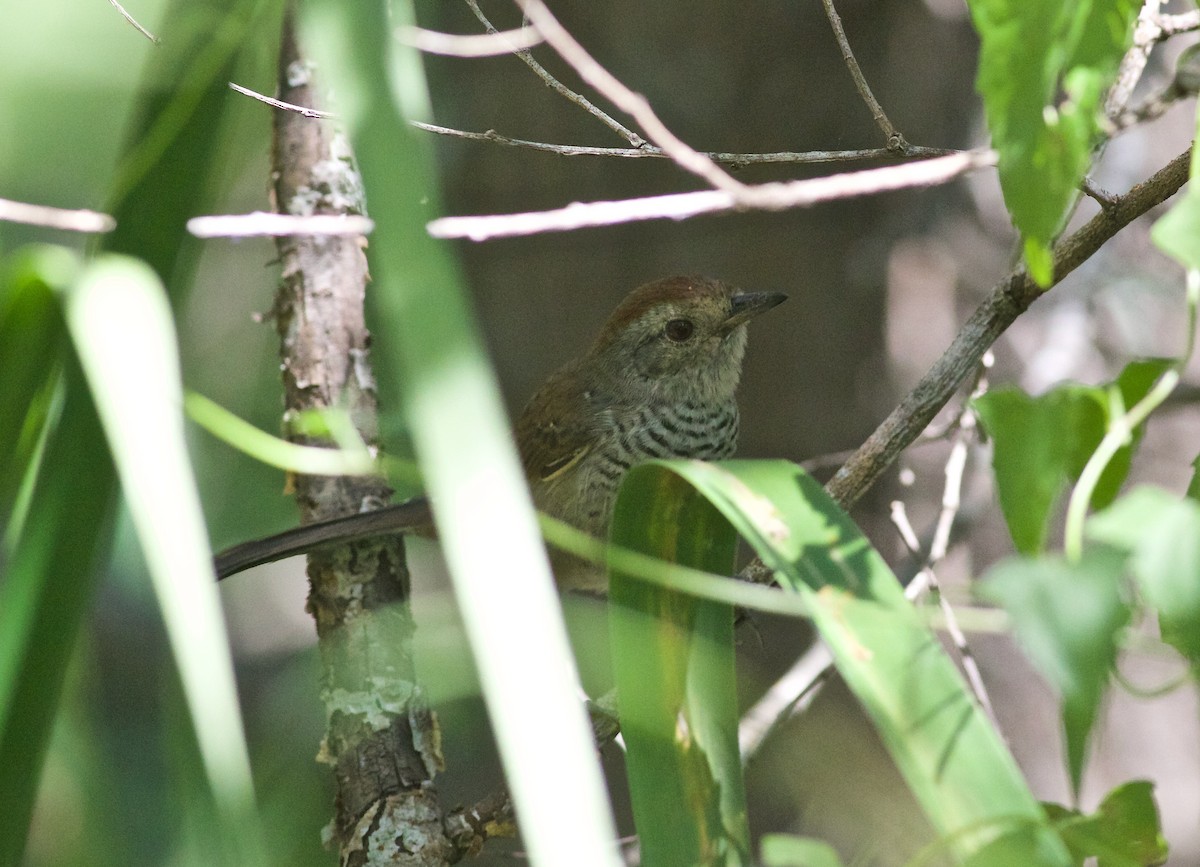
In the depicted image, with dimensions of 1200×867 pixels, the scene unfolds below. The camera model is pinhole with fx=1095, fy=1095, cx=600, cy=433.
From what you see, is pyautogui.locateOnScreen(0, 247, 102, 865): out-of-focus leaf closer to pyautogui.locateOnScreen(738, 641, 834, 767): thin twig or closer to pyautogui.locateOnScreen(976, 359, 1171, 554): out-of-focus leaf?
pyautogui.locateOnScreen(976, 359, 1171, 554): out-of-focus leaf

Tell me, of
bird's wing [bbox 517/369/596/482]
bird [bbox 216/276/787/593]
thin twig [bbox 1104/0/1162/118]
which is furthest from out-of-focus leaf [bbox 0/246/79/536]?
bird's wing [bbox 517/369/596/482]

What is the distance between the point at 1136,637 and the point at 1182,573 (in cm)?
16

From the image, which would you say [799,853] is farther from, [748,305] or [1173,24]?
[748,305]

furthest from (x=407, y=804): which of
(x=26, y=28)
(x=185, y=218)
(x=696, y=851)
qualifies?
(x=26, y=28)

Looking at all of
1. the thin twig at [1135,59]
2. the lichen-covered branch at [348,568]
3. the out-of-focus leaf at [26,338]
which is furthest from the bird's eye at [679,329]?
the out-of-focus leaf at [26,338]

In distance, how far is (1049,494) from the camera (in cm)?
85

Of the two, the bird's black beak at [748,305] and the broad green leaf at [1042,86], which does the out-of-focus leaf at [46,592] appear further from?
the bird's black beak at [748,305]

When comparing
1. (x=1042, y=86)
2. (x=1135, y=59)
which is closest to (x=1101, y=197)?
(x=1135, y=59)

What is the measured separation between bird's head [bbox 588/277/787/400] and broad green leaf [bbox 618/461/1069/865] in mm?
2034

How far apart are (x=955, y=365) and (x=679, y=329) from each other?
4.68 ft

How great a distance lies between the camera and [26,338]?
1.02m

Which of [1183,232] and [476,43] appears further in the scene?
[476,43]

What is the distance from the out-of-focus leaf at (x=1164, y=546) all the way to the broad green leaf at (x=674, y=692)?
58 cm

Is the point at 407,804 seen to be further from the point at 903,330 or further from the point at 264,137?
the point at 903,330
